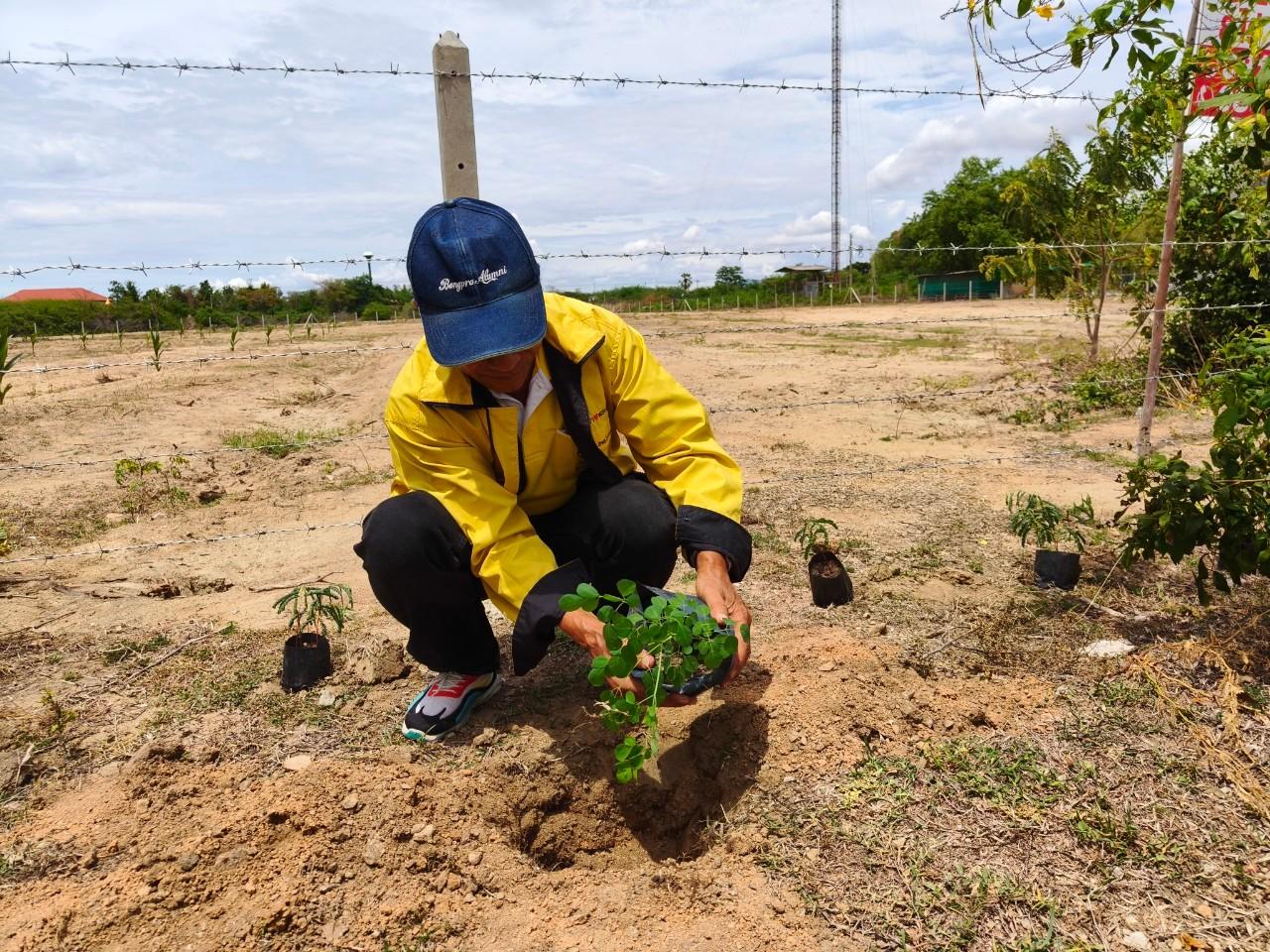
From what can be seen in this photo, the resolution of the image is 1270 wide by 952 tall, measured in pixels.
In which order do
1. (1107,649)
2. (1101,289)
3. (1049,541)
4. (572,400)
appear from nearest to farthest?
(572,400), (1107,649), (1049,541), (1101,289)

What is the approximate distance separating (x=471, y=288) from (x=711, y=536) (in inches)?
31.6

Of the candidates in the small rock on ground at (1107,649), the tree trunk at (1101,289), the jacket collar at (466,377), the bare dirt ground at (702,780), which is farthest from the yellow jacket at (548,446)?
the tree trunk at (1101,289)

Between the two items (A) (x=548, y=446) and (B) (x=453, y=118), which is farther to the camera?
(B) (x=453, y=118)

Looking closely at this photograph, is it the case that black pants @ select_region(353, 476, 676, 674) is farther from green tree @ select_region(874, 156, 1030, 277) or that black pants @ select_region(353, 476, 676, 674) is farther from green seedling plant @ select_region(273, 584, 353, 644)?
green tree @ select_region(874, 156, 1030, 277)

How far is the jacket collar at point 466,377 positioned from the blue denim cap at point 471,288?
153mm

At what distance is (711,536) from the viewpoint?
215cm

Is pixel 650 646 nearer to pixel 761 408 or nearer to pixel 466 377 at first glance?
pixel 466 377

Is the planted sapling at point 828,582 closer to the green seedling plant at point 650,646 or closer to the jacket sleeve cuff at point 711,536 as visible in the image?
the jacket sleeve cuff at point 711,536

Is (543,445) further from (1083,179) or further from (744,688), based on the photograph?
(1083,179)

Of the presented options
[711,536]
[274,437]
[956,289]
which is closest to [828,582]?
[711,536]

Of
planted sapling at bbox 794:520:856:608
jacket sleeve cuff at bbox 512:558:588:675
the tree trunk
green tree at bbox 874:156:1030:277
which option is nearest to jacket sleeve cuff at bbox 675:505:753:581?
jacket sleeve cuff at bbox 512:558:588:675

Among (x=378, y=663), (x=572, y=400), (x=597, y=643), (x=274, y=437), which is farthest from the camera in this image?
(x=274, y=437)

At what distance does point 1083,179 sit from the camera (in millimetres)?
8664

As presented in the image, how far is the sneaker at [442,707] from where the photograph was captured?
7.84 ft
